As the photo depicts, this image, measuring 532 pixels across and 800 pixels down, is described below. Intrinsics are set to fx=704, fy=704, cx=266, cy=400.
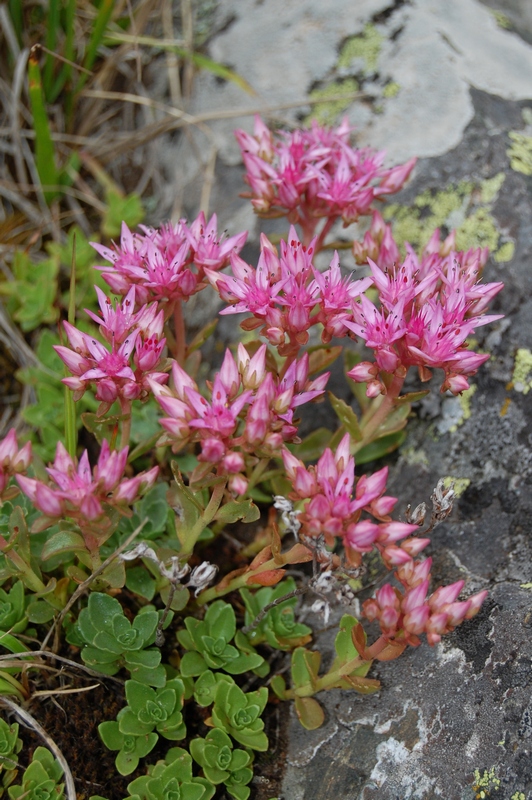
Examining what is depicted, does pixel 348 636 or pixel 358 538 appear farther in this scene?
pixel 348 636

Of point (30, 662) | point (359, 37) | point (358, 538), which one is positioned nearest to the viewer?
point (358, 538)

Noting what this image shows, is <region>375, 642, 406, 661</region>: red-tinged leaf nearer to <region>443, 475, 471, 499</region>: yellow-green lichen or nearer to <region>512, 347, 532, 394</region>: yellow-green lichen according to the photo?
<region>443, 475, 471, 499</region>: yellow-green lichen

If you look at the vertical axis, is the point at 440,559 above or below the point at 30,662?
above

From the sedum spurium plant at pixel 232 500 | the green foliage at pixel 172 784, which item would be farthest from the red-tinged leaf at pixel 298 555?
the green foliage at pixel 172 784

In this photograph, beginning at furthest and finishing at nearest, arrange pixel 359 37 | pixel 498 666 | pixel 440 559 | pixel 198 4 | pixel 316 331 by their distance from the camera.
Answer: pixel 198 4
pixel 359 37
pixel 316 331
pixel 440 559
pixel 498 666

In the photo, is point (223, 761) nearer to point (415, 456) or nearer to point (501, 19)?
point (415, 456)

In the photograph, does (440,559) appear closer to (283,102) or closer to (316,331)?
(316,331)

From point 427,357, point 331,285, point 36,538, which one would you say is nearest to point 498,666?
point 427,357
